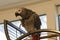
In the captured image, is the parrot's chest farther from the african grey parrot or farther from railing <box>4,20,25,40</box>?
railing <box>4,20,25,40</box>

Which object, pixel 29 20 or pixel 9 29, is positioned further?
pixel 9 29

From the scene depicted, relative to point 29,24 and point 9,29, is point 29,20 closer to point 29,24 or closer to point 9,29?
point 29,24

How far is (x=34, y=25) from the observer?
3.55ft

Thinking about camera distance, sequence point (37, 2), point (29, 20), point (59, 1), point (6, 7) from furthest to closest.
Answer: point (6, 7), point (37, 2), point (59, 1), point (29, 20)

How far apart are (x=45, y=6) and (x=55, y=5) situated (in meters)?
0.11

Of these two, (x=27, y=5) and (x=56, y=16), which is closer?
(x=56, y=16)

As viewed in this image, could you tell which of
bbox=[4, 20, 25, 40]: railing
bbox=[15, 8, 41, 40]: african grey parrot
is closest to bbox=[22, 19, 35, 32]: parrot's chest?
Answer: bbox=[15, 8, 41, 40]: african grey parrot

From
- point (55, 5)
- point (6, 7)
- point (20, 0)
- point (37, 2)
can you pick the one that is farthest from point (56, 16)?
point (6, 7)

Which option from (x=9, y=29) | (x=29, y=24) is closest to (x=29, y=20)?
(x=29, y=24)

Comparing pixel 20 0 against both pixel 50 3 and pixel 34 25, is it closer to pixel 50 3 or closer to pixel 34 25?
pixel 50 3

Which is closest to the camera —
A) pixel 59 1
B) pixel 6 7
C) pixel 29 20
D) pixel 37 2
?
pixel 29 20

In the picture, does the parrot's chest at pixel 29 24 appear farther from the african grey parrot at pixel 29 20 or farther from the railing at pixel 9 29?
the railing at pixel 9 29

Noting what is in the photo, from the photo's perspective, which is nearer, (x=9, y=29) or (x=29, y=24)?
(x=29, y=24)

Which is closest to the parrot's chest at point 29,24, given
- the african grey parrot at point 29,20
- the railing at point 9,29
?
the african grey parrot at point 29,20
